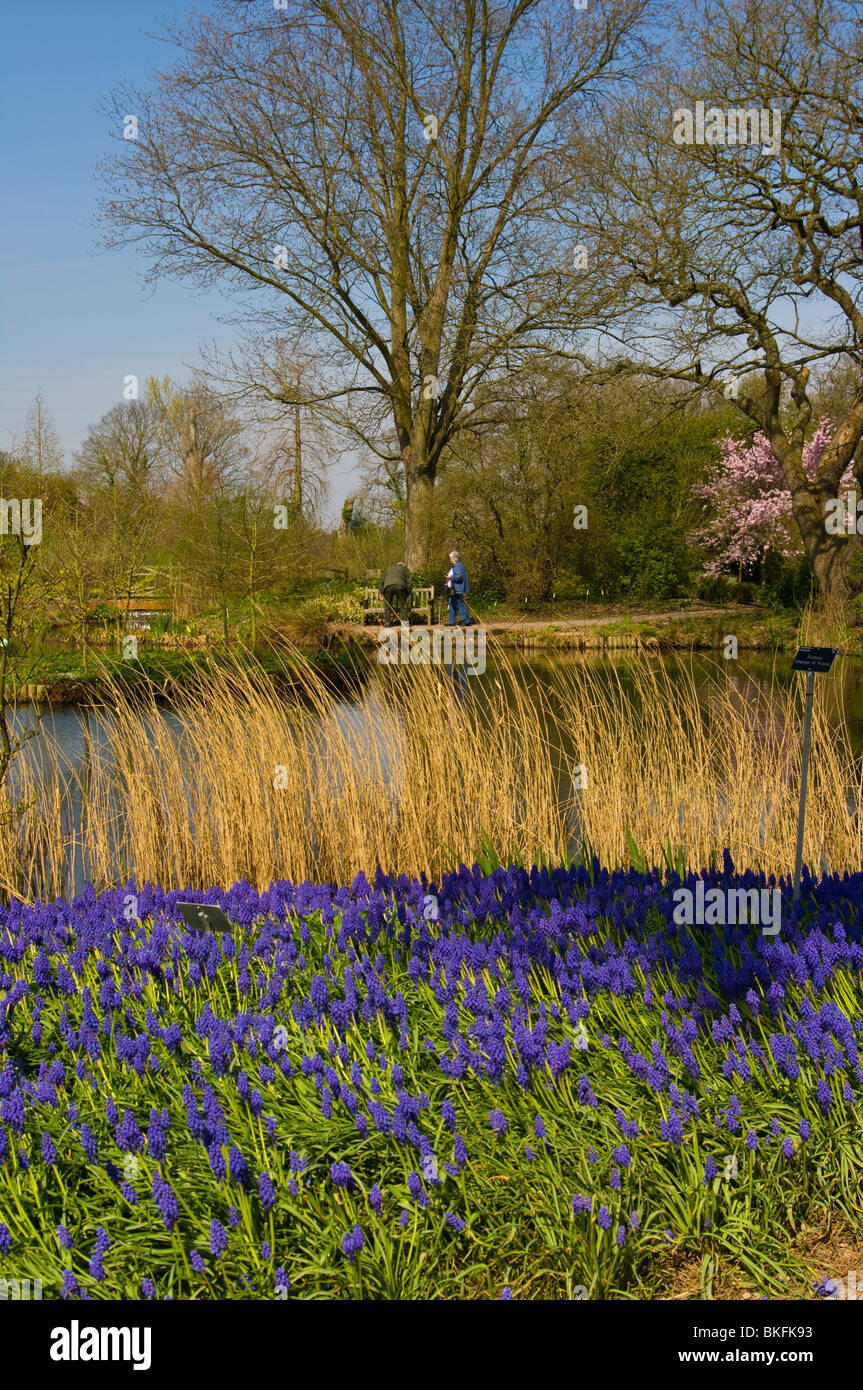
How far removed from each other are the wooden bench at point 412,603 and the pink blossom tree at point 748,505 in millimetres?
6768

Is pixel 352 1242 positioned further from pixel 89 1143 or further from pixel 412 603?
pixel 412 603

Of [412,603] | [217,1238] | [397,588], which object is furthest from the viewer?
[412,603]

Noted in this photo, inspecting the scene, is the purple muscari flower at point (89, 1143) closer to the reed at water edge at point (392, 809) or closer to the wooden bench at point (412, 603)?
the reed at water edge at point (392, 809)

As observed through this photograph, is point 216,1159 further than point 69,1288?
Yes

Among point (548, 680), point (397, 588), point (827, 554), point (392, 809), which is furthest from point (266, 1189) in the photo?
point (827, 554)

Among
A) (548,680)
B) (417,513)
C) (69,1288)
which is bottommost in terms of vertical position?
(69,1288)

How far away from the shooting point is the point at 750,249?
1502cm

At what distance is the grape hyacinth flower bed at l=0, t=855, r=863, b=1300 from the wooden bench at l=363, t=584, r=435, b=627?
47.8 ft

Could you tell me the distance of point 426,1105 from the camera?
238 centimetres

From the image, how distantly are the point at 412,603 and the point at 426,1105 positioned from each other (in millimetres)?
16846

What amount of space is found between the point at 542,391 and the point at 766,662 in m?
5.97

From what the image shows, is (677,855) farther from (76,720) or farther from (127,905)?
(76,720)
